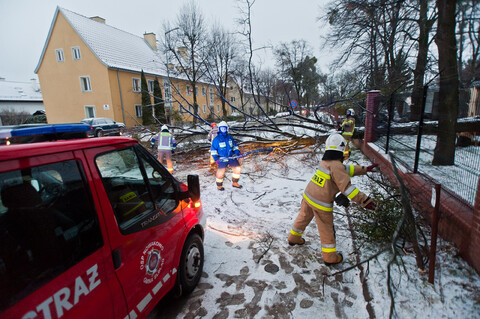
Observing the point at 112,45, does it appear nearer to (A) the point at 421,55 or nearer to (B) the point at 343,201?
(A) the point at 421,55

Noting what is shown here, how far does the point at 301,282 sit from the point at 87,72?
28.1m

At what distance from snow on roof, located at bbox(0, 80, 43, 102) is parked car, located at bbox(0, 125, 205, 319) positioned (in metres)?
46.0

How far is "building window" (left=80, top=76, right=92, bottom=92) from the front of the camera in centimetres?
2431

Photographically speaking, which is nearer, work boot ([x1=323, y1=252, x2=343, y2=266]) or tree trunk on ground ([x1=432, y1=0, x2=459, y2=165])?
work boot ([x1=323, y1=252, x2=343, y2=266])

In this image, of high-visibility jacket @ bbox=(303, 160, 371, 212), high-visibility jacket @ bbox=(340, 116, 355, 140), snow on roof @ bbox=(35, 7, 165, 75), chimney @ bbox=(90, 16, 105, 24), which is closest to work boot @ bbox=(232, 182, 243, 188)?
high-visibility jacket @ bbox=(303, 160, 371, 212)

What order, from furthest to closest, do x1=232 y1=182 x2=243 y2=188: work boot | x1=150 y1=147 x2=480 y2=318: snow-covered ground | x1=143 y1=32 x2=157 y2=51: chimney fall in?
x1=143 y1=32 x2=157 y2=51: chimney < x1=232 y1=182 x2=243 y2=188: work boot < x1=150 y1=147 x2=480 y2=318: snow-covered ground

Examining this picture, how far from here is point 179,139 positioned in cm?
1104

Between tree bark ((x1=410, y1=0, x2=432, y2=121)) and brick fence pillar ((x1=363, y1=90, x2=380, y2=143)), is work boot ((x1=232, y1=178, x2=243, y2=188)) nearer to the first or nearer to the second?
tree bark ((x1=410, y1=0, x2=432, y2=121))

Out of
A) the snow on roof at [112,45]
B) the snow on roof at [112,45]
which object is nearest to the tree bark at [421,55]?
the snow on roof at [112,45]

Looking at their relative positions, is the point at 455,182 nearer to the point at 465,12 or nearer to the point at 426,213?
the point at 426,213

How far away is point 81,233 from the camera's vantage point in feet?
5.14

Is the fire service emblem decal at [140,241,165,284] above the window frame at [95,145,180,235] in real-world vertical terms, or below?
below

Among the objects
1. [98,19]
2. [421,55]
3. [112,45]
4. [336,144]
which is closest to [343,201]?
[336,144]

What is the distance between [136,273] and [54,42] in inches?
1250
